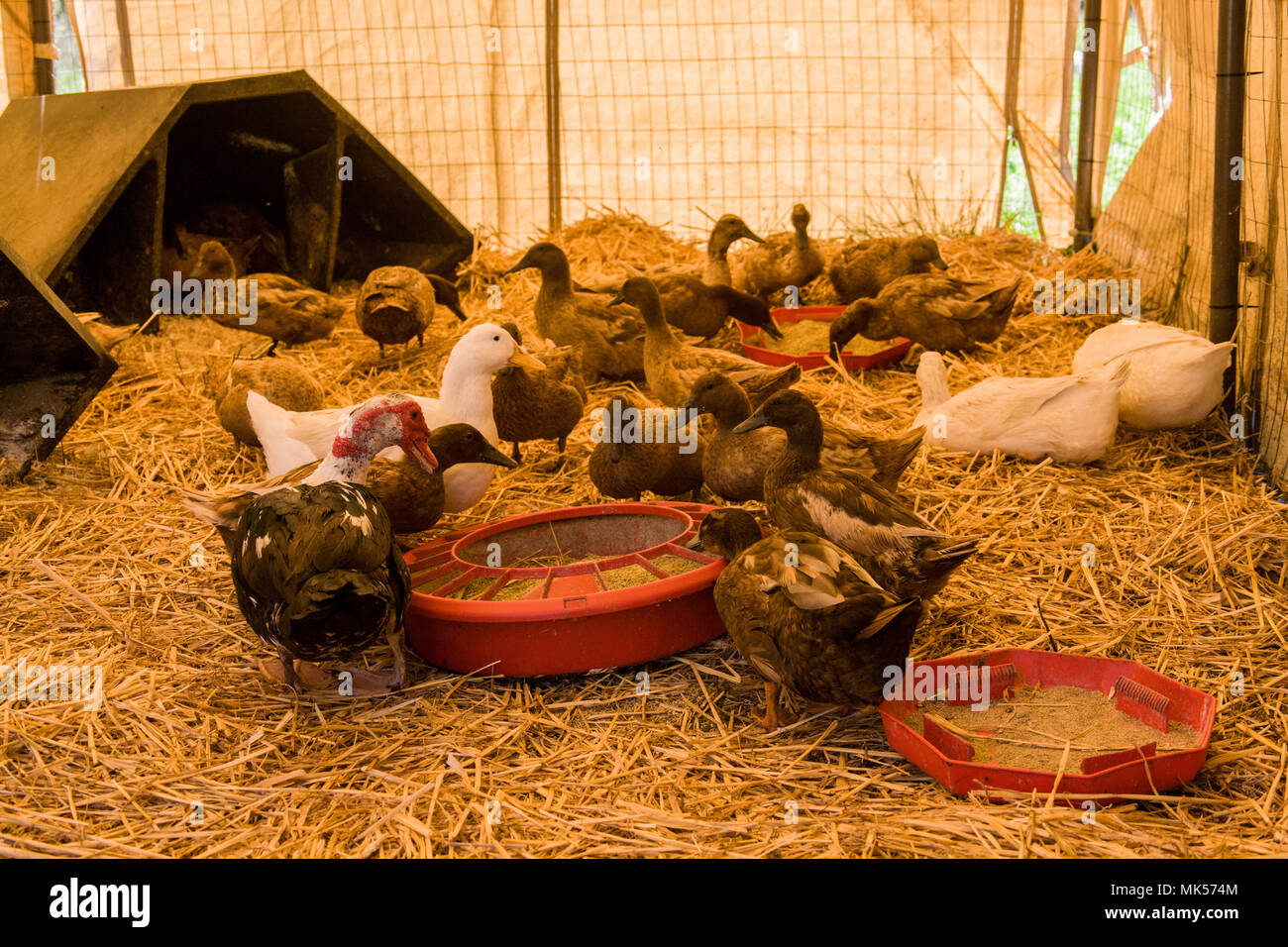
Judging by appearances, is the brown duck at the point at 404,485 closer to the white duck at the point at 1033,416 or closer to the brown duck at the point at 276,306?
the white duck at the point at 1033,416

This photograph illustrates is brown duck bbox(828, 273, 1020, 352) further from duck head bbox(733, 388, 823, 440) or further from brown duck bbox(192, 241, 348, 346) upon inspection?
brown duck bbox(192, 241, 348, 346)

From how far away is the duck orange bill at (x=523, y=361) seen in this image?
4.93 meters

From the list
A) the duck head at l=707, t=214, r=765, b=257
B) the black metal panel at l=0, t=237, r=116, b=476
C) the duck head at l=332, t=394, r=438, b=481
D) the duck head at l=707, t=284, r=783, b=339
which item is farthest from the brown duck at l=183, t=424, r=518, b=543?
the duck head at l=707, t=214, r=765, b=257

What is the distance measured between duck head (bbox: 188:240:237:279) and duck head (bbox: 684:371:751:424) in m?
3.51

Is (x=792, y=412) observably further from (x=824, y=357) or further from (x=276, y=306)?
(x=276, y=306)

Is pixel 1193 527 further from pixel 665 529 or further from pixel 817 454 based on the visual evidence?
pixel 665 529

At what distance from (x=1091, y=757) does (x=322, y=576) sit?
2075 mm

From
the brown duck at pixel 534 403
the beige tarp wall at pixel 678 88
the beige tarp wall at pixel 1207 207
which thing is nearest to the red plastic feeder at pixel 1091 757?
the beige tarp wall at pixel 1207 207

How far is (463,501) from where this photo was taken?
4.38 meters

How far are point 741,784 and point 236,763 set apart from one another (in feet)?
4.62

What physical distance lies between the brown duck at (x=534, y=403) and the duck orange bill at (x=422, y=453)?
942mm

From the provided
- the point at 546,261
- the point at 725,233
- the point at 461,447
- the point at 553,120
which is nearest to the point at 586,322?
the point at 546,261

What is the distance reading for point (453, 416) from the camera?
4629 mm
